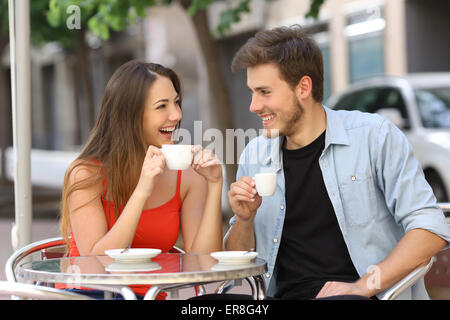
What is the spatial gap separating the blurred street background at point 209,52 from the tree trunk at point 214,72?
1cm

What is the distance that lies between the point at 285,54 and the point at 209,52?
5.74 meters

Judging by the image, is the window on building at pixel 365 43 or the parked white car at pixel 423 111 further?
the window on building at pixel 365 43

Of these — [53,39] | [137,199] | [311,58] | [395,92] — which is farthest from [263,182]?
[53,39]

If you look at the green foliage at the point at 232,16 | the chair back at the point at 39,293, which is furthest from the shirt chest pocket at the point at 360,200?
the green foliage at the point at 232,16

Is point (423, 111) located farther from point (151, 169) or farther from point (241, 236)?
point (151, 169)

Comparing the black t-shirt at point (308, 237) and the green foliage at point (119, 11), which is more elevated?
the green foliage at point (119, 11)

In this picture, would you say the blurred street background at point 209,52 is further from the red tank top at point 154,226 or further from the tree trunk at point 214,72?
the red tank top at point 154,226

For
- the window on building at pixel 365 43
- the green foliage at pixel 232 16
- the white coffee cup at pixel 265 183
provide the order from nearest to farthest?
the white coffee cup at pixel 265 183 < the green foliage at pixel 232 16 < the window on building at pixel 365 43

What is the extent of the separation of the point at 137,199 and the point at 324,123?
884 mm

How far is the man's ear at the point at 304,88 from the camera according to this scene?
3.28 meters

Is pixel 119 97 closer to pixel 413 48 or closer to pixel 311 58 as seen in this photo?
pixel 311 58

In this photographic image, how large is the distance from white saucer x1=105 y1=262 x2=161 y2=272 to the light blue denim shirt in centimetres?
69

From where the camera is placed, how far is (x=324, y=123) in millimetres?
3332
